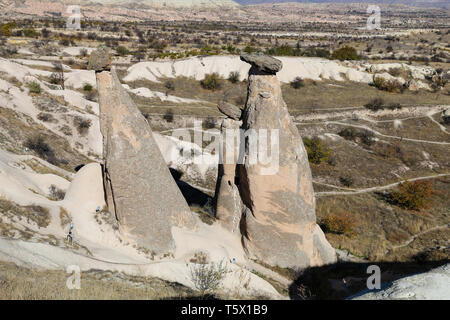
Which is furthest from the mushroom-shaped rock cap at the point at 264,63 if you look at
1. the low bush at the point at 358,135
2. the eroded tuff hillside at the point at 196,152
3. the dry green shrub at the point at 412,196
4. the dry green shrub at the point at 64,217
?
the low bush at the point at 358,135

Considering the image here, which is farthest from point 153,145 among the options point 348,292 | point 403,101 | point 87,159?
point 403,101

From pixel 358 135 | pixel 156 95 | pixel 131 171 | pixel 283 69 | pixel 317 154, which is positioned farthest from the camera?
pixel 283 69

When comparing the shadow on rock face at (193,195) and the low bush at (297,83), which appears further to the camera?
the low bush at (297,83)

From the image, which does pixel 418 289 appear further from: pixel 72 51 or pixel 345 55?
pixel 345 55

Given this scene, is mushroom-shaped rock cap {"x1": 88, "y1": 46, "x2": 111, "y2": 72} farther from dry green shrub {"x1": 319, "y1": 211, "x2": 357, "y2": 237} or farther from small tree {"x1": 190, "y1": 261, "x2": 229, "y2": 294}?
dry green shrub {"x1": 319, "y1": 211, "x2": 357, "y2": 237}

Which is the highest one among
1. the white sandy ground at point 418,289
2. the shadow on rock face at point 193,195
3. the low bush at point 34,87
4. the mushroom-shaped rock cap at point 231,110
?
the mushroom-shaped rock cap at point 231,110

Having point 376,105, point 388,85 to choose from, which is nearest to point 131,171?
point 376,105

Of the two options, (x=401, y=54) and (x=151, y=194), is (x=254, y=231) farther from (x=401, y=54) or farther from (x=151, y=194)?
(x=401, y=54)

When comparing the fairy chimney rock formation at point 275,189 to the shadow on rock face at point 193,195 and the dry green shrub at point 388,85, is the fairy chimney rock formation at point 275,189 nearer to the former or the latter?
the shadow on rock face at point 193,195
